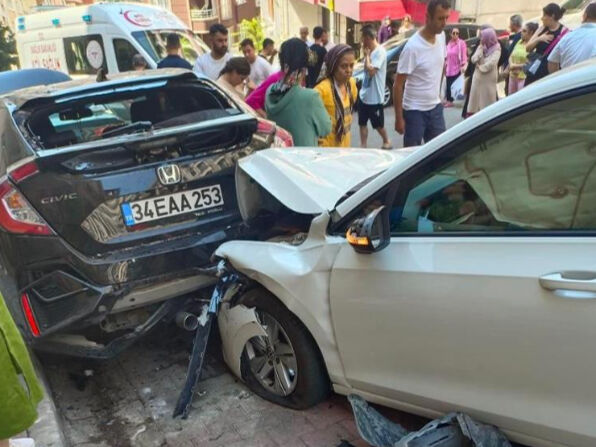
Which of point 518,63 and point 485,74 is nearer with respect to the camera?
point 485,74

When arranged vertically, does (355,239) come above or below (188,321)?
above

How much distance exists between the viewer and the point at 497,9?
20.9 m

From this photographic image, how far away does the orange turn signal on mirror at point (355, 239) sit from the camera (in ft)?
6.79

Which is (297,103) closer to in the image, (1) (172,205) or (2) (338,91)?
(2) (338,91)

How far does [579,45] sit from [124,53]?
24.1ft

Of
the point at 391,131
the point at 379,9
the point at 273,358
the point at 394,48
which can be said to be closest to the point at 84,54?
the point at 391,131

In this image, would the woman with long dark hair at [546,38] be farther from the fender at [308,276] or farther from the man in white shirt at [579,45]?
the fender at [308,276]

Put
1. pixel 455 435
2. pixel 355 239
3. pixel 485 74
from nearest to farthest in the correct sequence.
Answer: pixel 455 435, pixel 355 239, pixel 485 74

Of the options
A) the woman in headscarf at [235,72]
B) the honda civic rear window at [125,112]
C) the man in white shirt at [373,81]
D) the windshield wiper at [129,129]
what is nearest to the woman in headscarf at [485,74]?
the man in white shirt at [373,81]

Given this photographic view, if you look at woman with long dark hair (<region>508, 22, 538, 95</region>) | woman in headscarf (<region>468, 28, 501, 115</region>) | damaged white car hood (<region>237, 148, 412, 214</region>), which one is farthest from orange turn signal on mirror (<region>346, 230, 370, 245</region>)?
woman with long dark hair (<region>508, 22, 538, 95</region>)

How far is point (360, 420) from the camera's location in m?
2.25

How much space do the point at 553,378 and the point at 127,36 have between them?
9191 millimetres

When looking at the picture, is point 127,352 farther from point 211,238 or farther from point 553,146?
point 553,146

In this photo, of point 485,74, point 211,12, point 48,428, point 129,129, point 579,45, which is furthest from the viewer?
point 211,12
